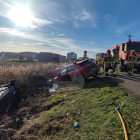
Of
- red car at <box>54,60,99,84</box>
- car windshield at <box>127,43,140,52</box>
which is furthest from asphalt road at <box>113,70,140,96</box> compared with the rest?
car windshield at <box>127,43,140,52</box>

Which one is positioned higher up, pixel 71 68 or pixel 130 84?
pixel 71 68

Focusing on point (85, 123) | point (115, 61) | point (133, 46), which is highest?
point (133, 46)

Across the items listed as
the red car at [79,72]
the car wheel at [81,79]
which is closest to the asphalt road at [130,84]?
the red car at [79,72]

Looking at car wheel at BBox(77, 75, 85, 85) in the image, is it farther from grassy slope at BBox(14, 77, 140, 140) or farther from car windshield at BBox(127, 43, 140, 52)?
car windshield at BBox(127, 43, 140, 52)

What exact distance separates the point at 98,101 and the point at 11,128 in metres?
3.05

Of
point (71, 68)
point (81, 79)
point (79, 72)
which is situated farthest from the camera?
point (71, 68)

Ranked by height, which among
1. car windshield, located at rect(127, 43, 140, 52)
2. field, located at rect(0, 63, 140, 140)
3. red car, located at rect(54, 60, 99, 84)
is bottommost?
field, located at rect(0, 63, 140, 140)

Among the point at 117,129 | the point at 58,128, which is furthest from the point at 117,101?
the point at 58,128

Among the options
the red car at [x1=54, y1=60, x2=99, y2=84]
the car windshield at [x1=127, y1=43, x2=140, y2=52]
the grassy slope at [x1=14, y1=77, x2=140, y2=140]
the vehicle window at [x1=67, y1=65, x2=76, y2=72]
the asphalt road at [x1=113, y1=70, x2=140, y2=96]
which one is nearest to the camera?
the grassy slope at [x1=14, y1=77, x2=140, y2=140]

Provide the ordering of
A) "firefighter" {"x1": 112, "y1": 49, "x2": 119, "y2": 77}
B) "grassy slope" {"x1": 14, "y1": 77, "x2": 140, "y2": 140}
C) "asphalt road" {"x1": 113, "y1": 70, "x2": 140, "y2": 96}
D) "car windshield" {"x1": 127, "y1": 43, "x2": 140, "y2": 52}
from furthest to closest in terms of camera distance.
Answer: "car windshield" {"x1": 127, "y1": 43, "x2": 140, "y2": 52}, "firefighter" {"x1": 112, "y1": 49, "x2": 119, "y2": 77}, "asphalt road" {"x1": 113, "y1": 70, "x2": 140, "y2": 96}, "grassy slope" {"x1": 14, "y1": 77, "x2": 140, "y2": 140}

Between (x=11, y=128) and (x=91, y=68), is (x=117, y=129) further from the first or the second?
(x=91, y=68)

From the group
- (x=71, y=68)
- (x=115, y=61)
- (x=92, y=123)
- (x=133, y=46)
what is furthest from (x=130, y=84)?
(x=133, y=46)

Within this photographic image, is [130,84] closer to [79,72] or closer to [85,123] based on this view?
[79,72]

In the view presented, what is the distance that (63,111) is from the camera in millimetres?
4336
